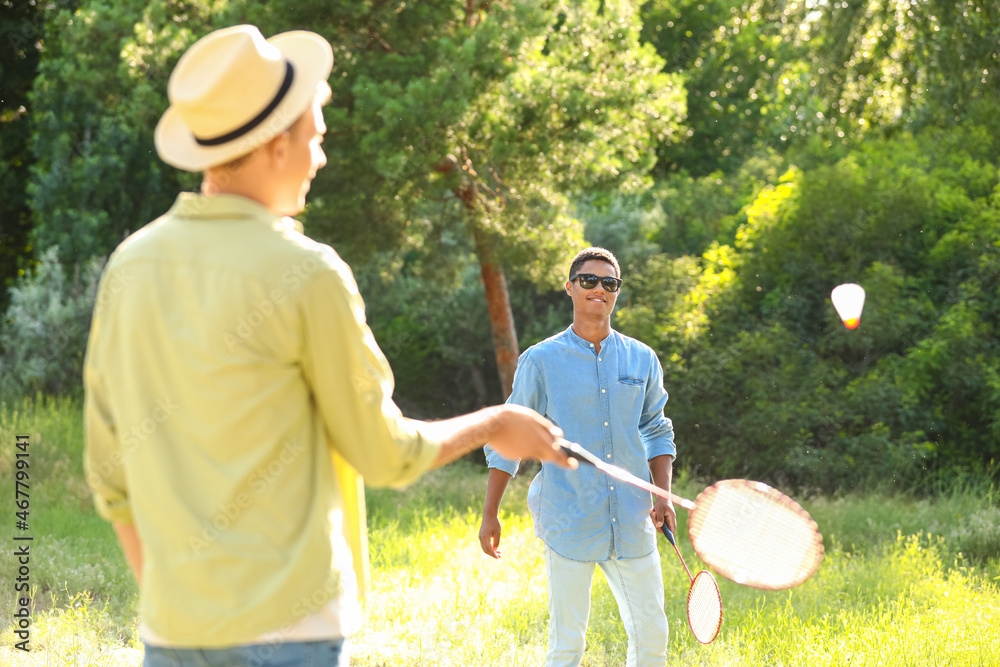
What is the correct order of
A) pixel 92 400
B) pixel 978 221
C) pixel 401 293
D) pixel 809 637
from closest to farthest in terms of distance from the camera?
1. pixel 92 400
2. pixel 809 637
3. pixel 978 221
4. pixel 401 293

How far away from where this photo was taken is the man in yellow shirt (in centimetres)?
A: 166

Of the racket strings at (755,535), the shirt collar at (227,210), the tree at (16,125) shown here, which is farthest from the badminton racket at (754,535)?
the tree at (16,125)

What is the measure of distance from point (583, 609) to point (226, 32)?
2.83 m

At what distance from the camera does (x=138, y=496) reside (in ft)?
5.63

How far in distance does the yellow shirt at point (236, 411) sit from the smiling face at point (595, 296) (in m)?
2.44

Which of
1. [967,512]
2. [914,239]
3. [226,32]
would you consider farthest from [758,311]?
[226,32]

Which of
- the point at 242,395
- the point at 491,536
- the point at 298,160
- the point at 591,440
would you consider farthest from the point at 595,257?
the point at 242,395

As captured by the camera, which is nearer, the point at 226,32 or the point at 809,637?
the point at 226,32

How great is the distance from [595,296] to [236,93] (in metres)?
2.56

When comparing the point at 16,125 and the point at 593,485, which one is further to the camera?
the point at 16,125

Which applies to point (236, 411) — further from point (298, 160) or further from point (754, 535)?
point (754, 535)

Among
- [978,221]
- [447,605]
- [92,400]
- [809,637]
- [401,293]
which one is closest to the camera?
[92,400]

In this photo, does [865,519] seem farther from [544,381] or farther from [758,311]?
[544,381]

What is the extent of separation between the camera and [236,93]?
5.75 ft
